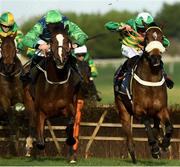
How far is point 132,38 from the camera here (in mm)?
12812

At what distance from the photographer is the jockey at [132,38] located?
40.1 feet

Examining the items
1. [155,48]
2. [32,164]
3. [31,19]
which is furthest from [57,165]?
[31,19]

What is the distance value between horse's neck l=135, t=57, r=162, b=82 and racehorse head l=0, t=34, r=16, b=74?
11.0 ft

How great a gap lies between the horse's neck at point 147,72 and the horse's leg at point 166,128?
0.55 metres

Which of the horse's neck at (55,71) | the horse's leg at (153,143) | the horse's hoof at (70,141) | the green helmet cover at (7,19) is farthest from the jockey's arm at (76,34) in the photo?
the green helmet cover at (7,19)

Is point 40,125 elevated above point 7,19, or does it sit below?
below

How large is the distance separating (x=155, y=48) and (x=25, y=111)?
3.86m

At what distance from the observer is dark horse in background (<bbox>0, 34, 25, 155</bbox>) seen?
14117 millimetres

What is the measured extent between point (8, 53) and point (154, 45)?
413cm

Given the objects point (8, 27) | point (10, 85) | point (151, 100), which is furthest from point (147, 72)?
point (10, 85)

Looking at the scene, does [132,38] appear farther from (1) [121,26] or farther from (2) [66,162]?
(2) [66,162]

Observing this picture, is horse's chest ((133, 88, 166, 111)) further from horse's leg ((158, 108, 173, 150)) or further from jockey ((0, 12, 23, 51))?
jockey ((0, 12, 23, 51))

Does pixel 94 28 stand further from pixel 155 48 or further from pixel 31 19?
pixel 155 48

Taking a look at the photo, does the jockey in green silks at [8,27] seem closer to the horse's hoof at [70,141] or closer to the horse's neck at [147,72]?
the horse's hoof at [70,141]
